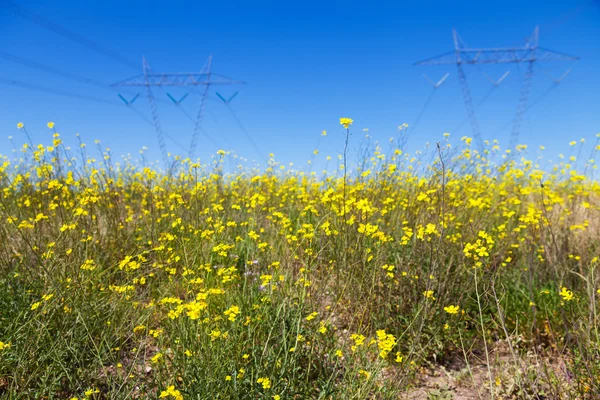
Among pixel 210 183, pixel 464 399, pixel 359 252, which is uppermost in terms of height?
pixel 210 183

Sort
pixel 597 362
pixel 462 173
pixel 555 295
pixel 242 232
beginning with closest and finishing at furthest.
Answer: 1. pixel 597 362
2. pixel 555 295
3. pixel 242 232
4. pixel 462 173

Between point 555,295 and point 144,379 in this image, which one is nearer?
point 144,379

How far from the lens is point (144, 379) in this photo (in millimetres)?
2135

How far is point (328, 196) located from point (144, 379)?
1733mm

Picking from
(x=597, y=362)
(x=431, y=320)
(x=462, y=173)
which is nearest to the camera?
(x=597, y=362)

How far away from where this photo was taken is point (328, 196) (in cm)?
309

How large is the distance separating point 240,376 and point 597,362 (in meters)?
2.11

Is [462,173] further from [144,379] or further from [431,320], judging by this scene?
[144,379]

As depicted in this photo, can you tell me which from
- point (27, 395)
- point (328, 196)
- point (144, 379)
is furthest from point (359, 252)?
point (27, 395)

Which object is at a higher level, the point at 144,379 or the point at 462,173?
the point at 462,173

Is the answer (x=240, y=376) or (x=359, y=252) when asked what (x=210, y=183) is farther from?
(x=240, y=376)

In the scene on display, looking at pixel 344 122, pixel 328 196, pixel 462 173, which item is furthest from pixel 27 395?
pixel 462 173

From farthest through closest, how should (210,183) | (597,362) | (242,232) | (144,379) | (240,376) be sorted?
1. (210,183)
2. (242,232)
3. (597,362)
4. (144,379)
5. (240,376)

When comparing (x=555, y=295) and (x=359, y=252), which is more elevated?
(x=359, y=252)
